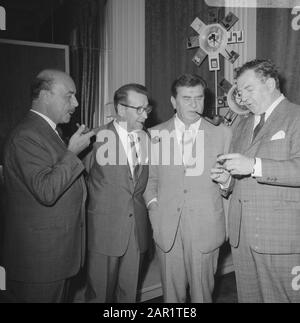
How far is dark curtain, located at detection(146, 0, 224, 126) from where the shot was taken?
10.00ft

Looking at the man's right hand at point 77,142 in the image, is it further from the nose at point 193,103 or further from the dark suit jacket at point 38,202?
the nose at point 193,103

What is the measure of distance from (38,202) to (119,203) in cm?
46

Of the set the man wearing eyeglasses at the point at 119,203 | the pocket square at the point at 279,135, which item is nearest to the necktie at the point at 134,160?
the man wearing eyeglasses at the point at 119,203

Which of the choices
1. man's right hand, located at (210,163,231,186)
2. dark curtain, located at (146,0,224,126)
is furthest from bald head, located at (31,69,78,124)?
dark curtain, located at (146,0,224,126)

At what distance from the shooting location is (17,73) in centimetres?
300

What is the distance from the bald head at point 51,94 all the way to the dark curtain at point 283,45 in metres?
1.49

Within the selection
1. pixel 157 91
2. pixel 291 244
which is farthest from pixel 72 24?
pixel 291 244

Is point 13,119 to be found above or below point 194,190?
above

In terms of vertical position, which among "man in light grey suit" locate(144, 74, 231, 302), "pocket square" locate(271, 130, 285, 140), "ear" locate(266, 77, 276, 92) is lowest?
"man in light grey suit" locate(144, 74, 231, 302)

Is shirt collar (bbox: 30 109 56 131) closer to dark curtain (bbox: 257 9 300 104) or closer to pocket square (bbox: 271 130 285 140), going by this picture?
pocket square (bbox: 271 130 285 140)

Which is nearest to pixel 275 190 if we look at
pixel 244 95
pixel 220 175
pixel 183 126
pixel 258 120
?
pixel 220 175

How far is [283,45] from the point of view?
2.43 m

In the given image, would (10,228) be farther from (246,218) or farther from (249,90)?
(249,90)

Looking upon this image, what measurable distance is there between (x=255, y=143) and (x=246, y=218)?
38 centimetres
